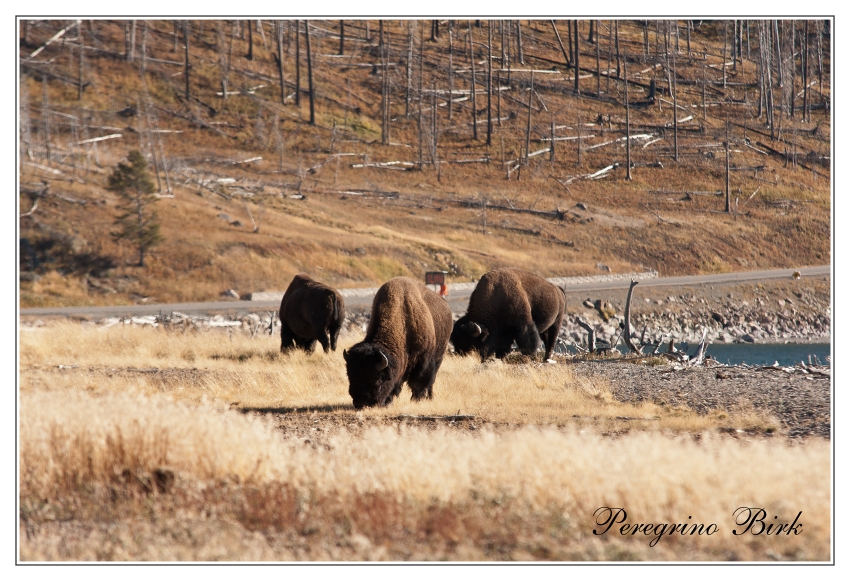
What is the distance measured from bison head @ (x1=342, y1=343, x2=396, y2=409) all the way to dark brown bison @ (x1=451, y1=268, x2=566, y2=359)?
4.96m

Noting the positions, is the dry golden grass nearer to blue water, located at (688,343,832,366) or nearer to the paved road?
the paved road

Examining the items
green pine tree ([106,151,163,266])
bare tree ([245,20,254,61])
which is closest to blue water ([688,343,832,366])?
green pine tree ([106,151,163,266])

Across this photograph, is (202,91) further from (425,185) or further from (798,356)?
(798,356)

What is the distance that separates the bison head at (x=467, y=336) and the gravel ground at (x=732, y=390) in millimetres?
2182

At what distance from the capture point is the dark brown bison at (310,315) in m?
18.5

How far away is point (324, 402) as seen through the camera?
43.5 feet

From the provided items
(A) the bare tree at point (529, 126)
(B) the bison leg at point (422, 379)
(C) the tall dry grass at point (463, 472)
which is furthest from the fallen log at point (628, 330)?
(A) the bare tree at point (529, 126)

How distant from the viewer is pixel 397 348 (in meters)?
11.9

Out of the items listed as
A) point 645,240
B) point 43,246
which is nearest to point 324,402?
point 43,246

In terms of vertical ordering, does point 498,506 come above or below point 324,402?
above

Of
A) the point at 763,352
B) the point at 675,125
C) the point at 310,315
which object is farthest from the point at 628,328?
the point at 675,125

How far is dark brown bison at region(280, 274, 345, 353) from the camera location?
18516 millimetres

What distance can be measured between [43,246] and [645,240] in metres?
38.6
